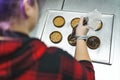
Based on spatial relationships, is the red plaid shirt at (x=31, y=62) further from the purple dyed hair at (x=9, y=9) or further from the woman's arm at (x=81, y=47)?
the woman's arm at (x=81, y=47)

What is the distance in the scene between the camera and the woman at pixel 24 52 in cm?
51

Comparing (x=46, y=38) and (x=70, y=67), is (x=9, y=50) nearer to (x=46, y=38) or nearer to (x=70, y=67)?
(x=70, y=67)

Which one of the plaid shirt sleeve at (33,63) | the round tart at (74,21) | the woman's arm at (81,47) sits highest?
the round tart at (74,21)

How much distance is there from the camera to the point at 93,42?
95cm

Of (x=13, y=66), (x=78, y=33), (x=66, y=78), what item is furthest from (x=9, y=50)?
(x=78, y=33)

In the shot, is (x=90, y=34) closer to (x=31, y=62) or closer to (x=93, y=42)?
(x=93, y=42)

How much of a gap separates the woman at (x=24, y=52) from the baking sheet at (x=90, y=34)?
35 cm

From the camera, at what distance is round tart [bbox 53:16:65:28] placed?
3.33 feet

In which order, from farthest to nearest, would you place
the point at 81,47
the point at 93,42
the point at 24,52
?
1. the point at 93,42
2. the point at 81,47
3. the point at 24,52

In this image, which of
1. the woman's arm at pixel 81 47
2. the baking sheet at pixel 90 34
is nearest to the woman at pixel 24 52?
the woman's arm at pixel 81 47

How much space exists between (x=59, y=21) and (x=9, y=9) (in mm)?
514

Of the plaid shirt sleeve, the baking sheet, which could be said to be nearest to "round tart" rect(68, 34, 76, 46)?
the baking sheet

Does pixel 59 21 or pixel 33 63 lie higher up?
pixel 59 21

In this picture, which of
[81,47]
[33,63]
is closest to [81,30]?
[81,47]
